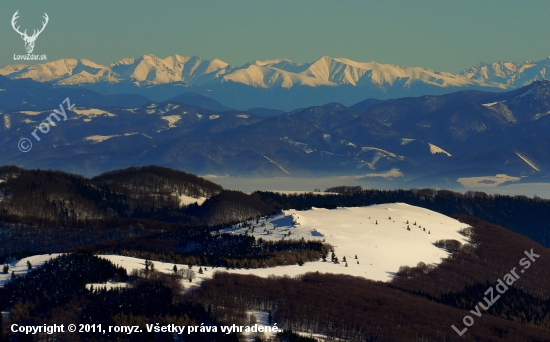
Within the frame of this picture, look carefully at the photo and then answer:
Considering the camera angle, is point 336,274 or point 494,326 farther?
point 336,274

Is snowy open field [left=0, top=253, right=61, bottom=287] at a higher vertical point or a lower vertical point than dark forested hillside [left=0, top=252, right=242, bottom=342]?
higher

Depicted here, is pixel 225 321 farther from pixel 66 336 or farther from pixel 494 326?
pixel 494 326

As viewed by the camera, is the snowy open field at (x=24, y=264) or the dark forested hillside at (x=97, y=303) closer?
the dark forested hillside at (x=97, y=303)

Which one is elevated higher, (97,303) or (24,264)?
(24,264)

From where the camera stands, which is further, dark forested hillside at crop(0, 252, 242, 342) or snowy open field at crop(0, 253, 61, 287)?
snowy open field at crop(0, 253, 61, 287)

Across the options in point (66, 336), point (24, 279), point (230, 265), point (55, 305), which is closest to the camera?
point (66, 336)

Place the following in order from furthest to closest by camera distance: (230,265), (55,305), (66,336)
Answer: (230,265) → (55,305) → (66,336)

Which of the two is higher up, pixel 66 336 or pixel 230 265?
pixel 230 265

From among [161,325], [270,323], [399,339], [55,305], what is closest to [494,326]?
[399,339]

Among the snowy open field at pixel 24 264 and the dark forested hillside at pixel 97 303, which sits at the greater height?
the snowy open field at pixel 24 264

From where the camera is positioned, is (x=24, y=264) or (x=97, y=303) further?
(x=24, y=264)

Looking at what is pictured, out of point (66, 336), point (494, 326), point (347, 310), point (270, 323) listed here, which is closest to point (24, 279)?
point (66, 336)
